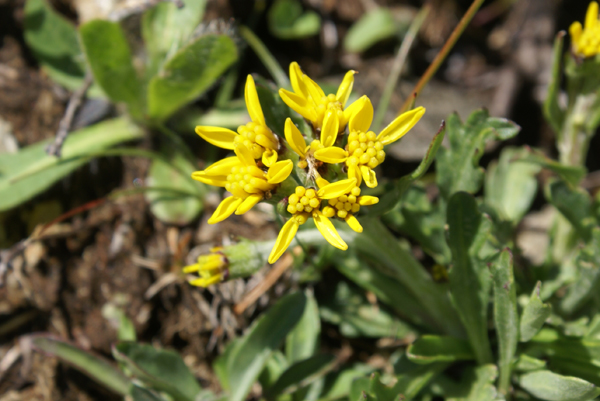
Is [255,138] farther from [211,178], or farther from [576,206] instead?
[576,206]

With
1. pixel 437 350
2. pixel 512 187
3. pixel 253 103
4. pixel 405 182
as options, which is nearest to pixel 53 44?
pixel 253 103

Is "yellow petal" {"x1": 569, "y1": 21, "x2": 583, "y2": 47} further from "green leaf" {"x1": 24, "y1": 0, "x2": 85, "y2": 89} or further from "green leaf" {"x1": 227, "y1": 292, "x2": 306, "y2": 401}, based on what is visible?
"green leaf" {"x1": 24, "y1": 0, "x2": 85, "y2": 89}

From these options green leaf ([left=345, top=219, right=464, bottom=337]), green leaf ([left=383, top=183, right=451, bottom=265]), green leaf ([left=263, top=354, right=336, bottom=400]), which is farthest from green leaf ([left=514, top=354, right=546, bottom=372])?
green leaf ([left=263, top=354, right=336, bottom=400])

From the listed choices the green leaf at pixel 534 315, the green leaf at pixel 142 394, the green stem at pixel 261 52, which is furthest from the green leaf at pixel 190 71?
the green leaf at pixel 534 315

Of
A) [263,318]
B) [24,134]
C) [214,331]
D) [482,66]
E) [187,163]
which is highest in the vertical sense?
[24,134]

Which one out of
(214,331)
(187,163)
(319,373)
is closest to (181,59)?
(187,163)

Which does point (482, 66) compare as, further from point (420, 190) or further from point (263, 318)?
point (263, 318)

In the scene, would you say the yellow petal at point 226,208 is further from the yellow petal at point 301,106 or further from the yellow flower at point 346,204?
the yellow petal at point 301,106
